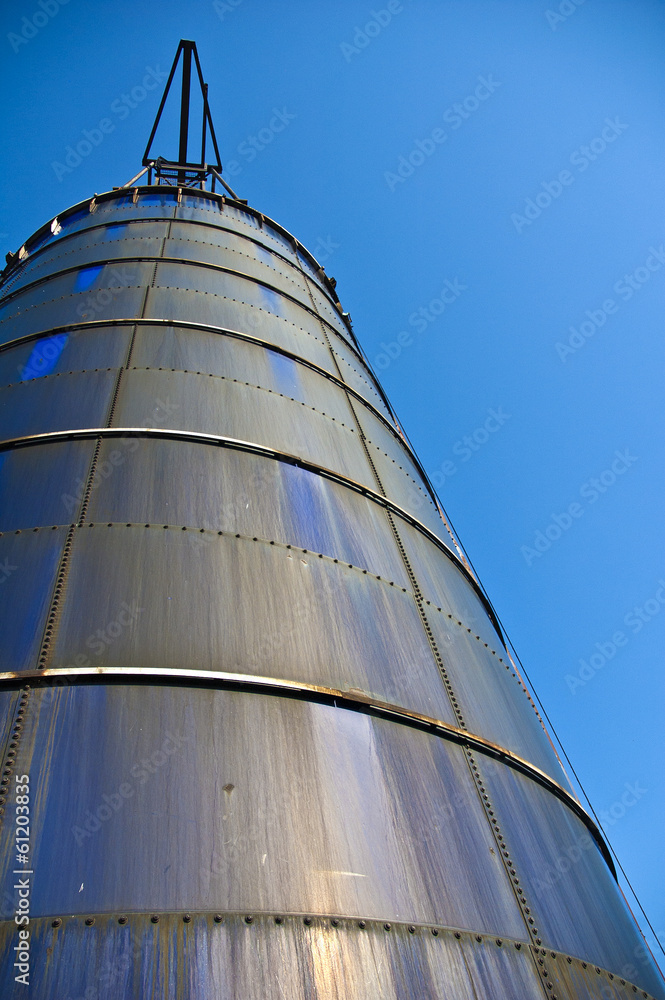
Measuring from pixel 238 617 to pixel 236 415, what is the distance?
2185mm

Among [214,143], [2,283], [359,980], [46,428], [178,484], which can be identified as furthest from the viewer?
[214,143]

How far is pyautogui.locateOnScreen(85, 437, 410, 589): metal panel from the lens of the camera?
14.2ft

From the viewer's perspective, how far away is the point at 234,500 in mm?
4555

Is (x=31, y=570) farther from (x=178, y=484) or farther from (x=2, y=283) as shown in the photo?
(x=2, y=283)

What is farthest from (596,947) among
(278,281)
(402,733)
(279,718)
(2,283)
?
(2,283)

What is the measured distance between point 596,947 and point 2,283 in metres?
13.1

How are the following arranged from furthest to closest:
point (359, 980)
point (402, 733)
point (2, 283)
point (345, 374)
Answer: point (2, 283) < point (345, 374) < point (402, 733) < point (359, 980)

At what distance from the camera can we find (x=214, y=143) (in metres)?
17.6

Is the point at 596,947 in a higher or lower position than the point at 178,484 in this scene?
lower

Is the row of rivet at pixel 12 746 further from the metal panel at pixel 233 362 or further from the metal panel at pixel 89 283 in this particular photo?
the metal panel at pixel 89 283

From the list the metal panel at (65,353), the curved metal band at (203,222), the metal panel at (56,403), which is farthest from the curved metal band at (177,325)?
the curved metal band at (203,222)

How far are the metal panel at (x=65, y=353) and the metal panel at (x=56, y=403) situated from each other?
0.58ft

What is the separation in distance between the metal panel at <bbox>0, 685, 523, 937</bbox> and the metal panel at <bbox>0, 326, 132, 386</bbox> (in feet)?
11.8

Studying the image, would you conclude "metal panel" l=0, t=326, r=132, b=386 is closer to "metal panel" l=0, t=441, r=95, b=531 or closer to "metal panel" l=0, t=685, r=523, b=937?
"metal panel" l=0, t=441, r=95, b=531
